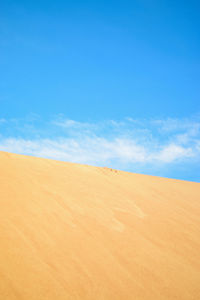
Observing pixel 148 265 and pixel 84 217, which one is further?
pixel 84 217

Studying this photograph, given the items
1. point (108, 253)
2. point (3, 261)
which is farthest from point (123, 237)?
point (3, 261)

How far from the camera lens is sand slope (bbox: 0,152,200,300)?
2551mm

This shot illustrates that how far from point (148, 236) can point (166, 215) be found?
1476mm

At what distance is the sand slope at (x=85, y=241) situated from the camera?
255 cm

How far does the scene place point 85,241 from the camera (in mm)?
3426

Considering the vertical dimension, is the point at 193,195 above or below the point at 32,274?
above

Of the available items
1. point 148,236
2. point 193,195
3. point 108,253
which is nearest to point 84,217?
point 108,253

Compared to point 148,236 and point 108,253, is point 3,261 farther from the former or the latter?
point 148,236

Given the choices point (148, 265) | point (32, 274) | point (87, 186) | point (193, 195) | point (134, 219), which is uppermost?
point (193, 195)

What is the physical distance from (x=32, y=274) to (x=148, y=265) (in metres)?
1.82

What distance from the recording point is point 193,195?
8109 millimetres

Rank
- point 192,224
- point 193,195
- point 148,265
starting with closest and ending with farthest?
point 148,265 < point 192,224 < point 193,195

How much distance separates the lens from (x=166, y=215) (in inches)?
212

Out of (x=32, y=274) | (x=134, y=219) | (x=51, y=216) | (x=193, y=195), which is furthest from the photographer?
(x=193, y=195)
